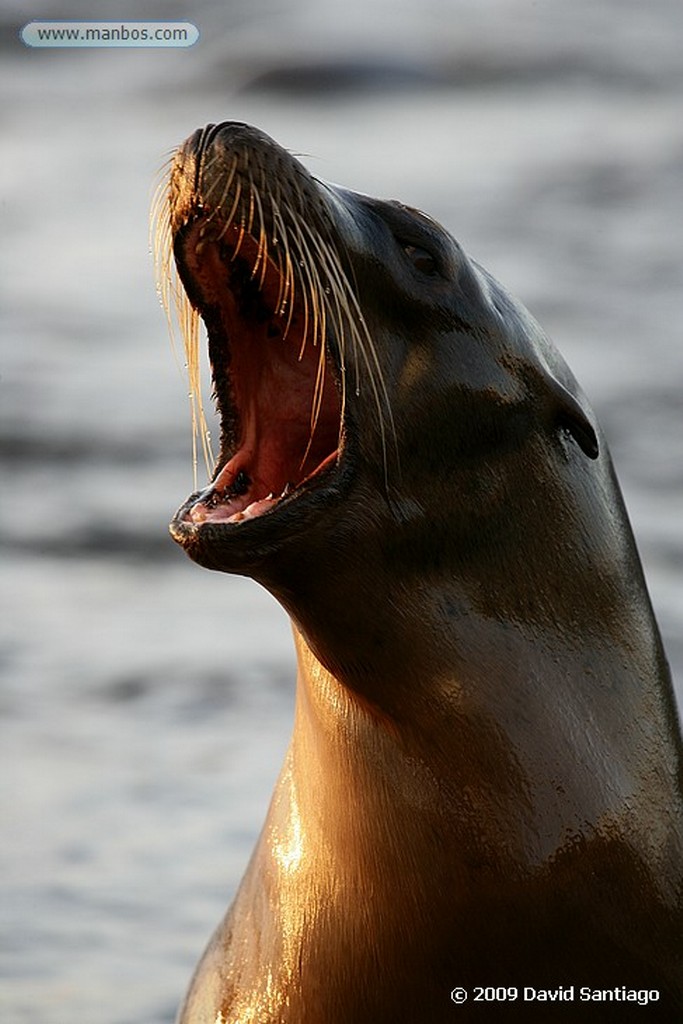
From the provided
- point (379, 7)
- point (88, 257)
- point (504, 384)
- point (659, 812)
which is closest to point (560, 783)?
point (659, 812)

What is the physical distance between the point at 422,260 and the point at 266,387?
0.40 meters

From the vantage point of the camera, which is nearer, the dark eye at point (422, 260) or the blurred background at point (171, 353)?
the dark eye at point (422, 260)

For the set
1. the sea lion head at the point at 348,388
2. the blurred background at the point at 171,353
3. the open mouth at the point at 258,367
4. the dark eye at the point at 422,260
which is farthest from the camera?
the blurred background at the point at 171,353

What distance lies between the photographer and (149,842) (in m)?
7.82

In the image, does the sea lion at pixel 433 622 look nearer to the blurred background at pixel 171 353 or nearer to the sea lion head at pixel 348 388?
the sea lion head at pixel 348 388

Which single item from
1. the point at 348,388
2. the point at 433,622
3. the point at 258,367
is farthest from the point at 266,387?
the point at 433,622

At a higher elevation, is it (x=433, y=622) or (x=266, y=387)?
(x=266, y=387)

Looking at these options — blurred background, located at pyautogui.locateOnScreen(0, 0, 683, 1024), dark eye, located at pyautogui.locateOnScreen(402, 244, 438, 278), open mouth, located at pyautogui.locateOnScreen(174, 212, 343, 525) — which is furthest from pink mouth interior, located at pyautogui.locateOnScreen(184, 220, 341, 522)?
blurred background, located at pyautogui.locateOnScreen(0, 0, 683, 1024)

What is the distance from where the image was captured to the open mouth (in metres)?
5.04

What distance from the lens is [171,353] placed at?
1200 cm

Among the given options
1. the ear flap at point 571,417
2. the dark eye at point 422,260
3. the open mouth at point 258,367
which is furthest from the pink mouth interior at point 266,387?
the ear flap at point 571,417

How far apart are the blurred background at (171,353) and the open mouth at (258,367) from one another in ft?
6.62

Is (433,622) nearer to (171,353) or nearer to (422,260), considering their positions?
(422,260)

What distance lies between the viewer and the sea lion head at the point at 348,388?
16.0ft
